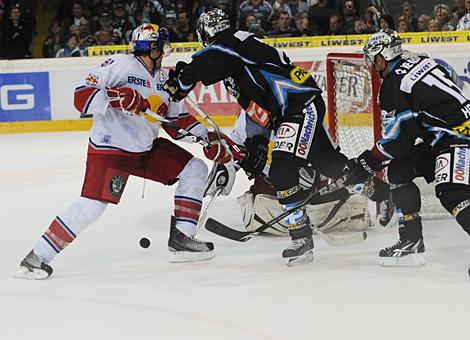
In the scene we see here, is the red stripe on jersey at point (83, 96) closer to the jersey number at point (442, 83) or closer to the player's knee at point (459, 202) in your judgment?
the jersey number at point (442, 83)

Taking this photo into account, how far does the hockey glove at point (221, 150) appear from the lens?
437 cm

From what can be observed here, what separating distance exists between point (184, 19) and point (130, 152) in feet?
19.8

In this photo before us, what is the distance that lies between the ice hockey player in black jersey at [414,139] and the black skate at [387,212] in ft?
2.21

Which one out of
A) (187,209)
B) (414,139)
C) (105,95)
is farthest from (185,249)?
(414,139)

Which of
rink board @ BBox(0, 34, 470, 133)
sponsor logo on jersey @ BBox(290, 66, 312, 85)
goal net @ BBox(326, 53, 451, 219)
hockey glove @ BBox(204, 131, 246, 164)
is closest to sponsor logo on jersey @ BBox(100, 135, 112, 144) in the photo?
hockey glove @ BBox(204, 131, 246, 164)

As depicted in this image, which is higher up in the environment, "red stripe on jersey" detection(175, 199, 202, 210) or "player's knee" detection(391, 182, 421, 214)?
"player's knee" detection(391, 182, 421, 214)

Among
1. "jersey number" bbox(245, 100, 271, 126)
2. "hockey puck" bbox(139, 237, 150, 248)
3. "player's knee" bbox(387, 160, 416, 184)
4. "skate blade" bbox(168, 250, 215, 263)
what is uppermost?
"jersey number" bbox(245, 100, 271, 126)

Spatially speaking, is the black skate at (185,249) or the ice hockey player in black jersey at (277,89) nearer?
the ice hockey player in black jersey at (277,89)

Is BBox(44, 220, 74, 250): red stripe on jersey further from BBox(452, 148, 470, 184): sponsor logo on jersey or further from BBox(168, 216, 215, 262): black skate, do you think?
BBox(452, 148, 470, 184): sponsor logo on jersey

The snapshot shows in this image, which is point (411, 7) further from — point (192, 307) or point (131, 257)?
point (192, 307)

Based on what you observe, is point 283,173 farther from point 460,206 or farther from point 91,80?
point 91,80

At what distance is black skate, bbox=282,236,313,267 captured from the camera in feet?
13.6

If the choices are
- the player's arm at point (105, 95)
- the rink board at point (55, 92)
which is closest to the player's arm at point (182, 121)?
the player's arm at point (105, 95)

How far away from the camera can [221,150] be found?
4.39 metres
